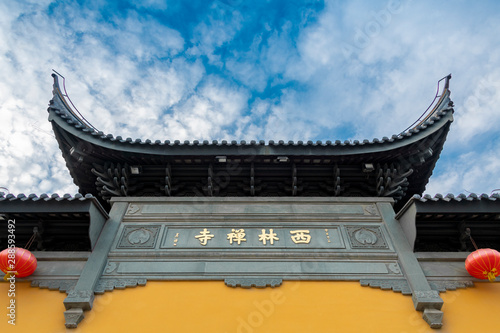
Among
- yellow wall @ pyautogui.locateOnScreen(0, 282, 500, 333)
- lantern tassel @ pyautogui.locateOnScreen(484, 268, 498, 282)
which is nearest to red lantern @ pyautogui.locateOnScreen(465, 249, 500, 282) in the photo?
lantern tassel @ pyautogui.locateOnScreen(484, 268, 498, 282)

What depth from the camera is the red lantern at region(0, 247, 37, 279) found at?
4.42 meters

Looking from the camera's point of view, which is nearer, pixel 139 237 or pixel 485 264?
pixel 485 264

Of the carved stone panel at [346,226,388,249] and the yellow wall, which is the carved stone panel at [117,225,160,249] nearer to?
the yellow wall

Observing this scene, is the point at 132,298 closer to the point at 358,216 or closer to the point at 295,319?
the point at 295,319

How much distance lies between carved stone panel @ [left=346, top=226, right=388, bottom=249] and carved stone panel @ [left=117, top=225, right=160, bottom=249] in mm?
3247

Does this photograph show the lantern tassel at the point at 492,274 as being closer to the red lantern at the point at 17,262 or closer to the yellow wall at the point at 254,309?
the yellow wall at the point at 254,309

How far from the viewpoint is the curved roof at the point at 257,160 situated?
19.3 ft

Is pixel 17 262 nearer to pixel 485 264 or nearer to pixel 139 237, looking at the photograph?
pixel 139 237

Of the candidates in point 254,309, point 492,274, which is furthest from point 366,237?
point 254,309

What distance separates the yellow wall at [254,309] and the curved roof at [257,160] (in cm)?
196

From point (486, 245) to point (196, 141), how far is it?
5.24 m

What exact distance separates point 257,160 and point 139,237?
2.46 meters

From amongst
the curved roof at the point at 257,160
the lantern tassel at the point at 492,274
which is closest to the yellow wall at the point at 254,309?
the lantern tassel at the point at 492,274

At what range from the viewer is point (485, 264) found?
14.7 feet
